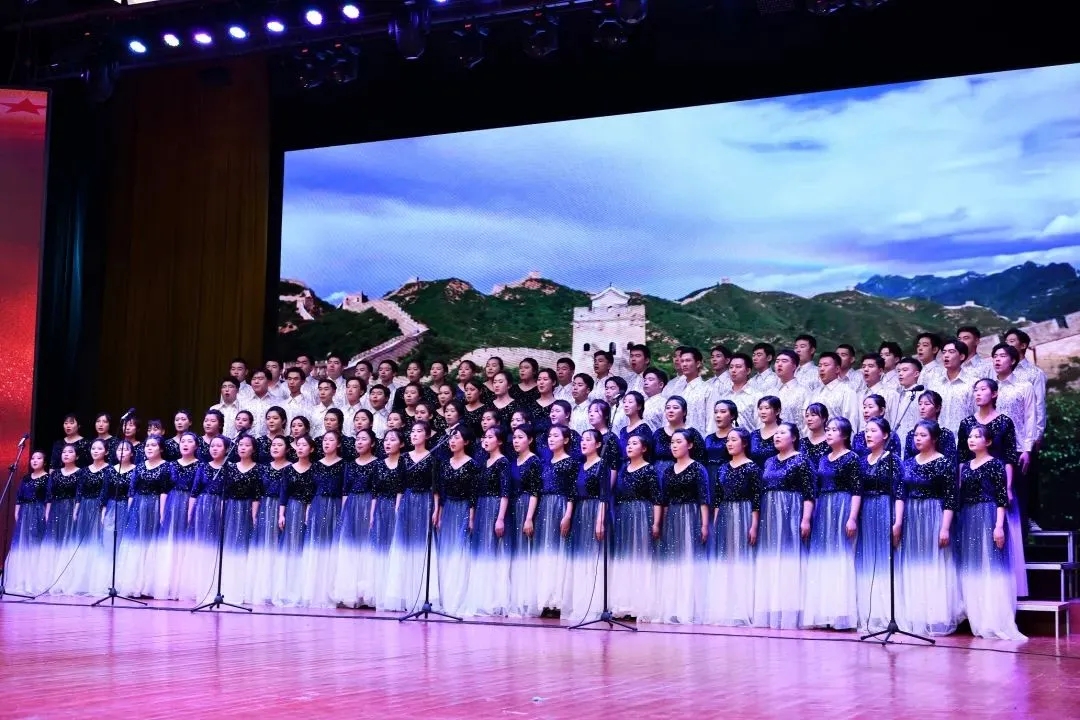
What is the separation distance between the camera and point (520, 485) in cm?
759

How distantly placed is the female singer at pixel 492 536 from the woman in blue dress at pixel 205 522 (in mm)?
1915

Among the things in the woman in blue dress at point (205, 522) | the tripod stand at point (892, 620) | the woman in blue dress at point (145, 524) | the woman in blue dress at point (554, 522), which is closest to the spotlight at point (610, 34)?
the woman in blue dress at point (554, 522)

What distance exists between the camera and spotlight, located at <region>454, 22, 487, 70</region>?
8.59m

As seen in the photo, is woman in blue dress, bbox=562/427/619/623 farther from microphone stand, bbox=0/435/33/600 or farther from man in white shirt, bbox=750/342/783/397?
microphone stand, bbox=0/435/33/600

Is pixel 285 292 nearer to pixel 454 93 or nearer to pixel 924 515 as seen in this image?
pixel 454 93

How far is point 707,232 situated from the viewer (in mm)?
9672

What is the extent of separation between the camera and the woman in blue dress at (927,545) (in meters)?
6.48

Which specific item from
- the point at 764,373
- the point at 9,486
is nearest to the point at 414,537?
the point at 764,373

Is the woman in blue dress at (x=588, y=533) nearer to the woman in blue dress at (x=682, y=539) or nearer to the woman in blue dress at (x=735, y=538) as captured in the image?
the woman in blue dress at (x=682, y=539)

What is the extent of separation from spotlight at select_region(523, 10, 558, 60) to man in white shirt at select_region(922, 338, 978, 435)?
3.22m

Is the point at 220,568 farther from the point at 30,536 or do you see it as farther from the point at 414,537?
the point at 30,536

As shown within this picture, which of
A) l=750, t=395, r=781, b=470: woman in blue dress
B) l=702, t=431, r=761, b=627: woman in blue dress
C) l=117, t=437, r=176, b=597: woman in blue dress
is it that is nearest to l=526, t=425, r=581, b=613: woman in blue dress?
l=702, t=431, r=761, b=627: woman in blue dress

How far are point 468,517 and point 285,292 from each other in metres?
4.33

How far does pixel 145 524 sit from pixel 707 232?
4.66 meters
